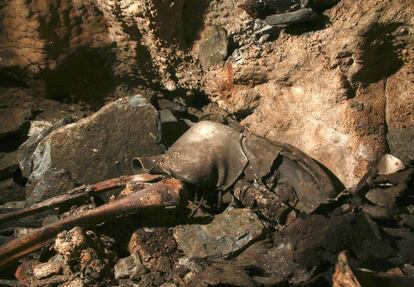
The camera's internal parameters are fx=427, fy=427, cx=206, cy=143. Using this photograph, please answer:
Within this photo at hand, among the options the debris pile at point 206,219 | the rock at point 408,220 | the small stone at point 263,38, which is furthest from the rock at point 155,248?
the small stone at point 263,38

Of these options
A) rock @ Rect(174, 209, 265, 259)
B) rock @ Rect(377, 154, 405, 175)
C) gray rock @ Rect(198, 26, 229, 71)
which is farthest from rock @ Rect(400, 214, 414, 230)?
gray rock @ Rect(198, 26, 229, 71)

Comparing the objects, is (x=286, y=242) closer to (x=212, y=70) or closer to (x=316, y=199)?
(x=316, y=199)

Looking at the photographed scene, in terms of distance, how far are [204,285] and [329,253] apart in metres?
0.69

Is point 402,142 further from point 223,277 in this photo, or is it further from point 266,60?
point 223,277

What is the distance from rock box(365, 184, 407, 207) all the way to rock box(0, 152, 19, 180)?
2.44 metres

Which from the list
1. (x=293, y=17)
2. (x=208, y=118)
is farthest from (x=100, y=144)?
(x=293, y=17)

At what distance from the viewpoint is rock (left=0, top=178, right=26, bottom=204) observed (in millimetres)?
3059

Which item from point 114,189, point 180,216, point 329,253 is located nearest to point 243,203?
point 180,216

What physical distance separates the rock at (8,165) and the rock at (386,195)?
244 centimetres

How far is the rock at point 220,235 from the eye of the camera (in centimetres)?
248

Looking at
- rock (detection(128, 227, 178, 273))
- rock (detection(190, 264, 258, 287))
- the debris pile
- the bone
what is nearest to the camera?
rock (detection(190, 264, 258, 287))

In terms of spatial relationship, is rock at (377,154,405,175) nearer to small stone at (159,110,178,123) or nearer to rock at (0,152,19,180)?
small stone at (159,110,178,123)

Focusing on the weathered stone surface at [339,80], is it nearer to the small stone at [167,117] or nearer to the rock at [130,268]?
the small stone at [167,117]

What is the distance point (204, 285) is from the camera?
2225 millimetres
